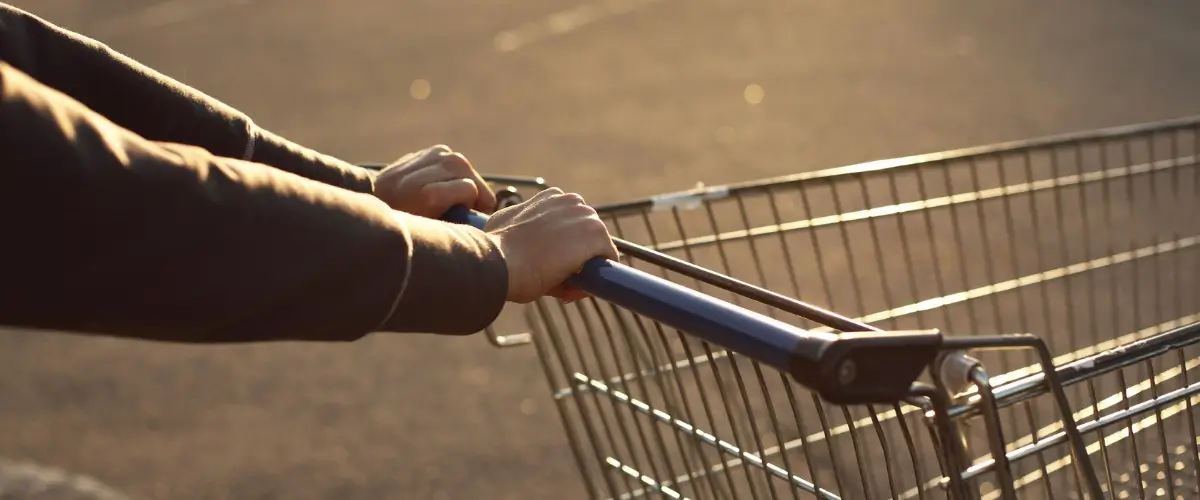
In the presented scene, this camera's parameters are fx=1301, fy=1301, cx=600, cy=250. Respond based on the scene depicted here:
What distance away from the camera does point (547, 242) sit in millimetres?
1515

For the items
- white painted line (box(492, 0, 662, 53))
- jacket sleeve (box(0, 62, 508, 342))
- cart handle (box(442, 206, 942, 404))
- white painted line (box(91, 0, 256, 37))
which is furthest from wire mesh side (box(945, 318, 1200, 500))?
white painted line (box(91, 0, 256, 37))

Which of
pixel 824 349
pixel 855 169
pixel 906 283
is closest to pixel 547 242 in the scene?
pixel 824 349

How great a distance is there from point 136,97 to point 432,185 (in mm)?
435

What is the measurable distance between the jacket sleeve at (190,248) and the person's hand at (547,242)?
0.26ft

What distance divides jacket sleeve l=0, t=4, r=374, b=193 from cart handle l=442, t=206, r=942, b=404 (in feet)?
2.76

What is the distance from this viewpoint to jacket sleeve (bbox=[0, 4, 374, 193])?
1.70m

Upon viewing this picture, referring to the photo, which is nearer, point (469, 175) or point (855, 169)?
point (469, 175)

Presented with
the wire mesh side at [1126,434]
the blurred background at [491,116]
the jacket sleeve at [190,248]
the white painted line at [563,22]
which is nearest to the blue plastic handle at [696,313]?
the jacket sleeve at [190,248]

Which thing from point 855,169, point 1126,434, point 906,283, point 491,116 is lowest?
point 906,283

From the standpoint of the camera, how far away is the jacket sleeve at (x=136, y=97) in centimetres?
170

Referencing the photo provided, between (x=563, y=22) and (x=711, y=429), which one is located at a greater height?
(x=711, y=429)

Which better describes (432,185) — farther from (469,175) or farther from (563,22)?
(563,22)

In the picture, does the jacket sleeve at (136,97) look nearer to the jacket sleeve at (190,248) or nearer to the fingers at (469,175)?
the fingers at (469,175)

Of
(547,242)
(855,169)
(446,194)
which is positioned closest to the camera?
(547,242)
